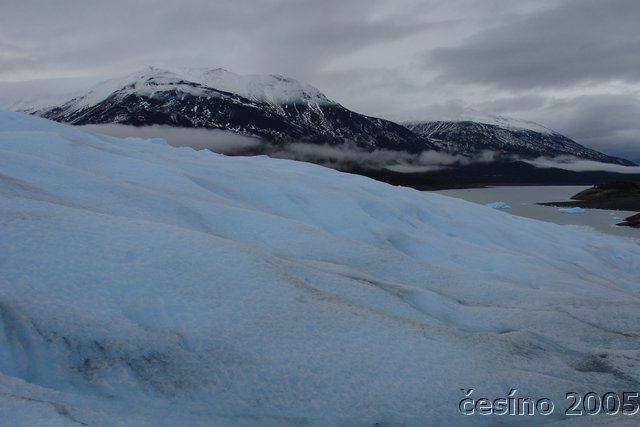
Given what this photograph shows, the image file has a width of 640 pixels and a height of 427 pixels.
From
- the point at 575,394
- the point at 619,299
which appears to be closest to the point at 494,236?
the point at 619,299

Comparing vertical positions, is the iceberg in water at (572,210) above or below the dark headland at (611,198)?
below

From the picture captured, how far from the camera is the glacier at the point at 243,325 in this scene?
3762 mm

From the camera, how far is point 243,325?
4492 mm

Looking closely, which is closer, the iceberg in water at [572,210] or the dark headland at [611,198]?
the iceberg in water at [572,210]

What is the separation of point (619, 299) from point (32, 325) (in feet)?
29.9

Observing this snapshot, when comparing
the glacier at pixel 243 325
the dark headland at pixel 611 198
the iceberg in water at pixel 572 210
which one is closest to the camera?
the glacier at pixel 243 325

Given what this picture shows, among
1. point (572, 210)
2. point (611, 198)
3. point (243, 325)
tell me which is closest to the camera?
point (243, 325)

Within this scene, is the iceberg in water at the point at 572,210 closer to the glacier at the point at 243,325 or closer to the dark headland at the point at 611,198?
the dark headland at the point at 611,198

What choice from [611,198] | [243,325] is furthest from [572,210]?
[243,325]

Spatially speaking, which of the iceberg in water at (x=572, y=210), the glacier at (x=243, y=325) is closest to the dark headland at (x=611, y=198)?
the iceberg in water at (x=572, y=210)

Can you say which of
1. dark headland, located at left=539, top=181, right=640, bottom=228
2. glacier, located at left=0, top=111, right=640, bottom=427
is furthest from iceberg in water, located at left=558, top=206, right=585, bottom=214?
glacier, located at left=0, top=111, right=640, bottom=427

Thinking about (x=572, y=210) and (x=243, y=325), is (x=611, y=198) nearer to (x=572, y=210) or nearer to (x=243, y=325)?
(x=572, y=210)

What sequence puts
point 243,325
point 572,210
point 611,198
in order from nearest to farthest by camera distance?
point 243,325, point 572,210, point 611,198

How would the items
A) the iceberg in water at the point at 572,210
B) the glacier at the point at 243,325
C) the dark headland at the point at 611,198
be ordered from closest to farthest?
the glacier at the point at 243,325 < the iceberg in water at the point at 572,210 < the dark headland at the point at 611,198
